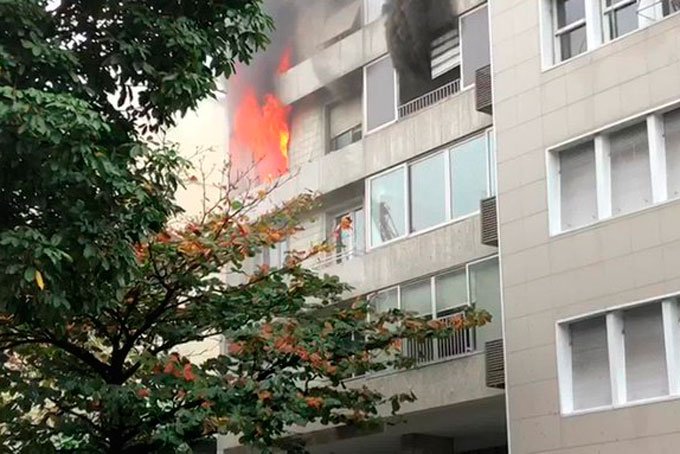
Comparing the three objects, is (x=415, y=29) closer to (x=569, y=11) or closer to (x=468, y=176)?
(x=468, y=176)

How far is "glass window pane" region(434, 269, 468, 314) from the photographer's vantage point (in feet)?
65.7

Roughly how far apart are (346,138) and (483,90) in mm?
5635

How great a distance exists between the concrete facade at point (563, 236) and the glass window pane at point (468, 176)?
1.13 meters

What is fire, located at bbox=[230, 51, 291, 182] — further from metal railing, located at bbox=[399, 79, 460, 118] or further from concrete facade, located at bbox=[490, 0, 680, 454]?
concrete facade, located at bbox=[490, 0, 680, 454]

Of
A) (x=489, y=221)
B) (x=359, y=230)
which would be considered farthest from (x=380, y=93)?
(x=489, y=221)

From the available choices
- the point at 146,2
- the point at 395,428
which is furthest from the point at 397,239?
the point at 146,2

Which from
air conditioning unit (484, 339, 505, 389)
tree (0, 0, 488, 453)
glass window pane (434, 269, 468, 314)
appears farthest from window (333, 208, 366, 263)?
air conditioning unit (484, 339, 505, 389)

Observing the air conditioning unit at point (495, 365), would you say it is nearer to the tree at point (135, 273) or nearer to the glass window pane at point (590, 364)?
the tree at point (135, 273)

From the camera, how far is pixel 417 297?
21047 millimetres

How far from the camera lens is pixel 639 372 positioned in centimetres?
1605

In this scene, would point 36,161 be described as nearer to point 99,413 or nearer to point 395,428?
point 99,413

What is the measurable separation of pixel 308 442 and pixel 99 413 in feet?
26.0

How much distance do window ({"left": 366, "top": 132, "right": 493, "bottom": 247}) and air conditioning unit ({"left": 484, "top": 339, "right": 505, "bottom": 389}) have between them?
108 inches

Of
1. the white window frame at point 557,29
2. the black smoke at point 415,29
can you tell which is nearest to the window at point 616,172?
the white window frame at point 557,29
